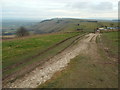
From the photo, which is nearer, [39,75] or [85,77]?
[85,77]

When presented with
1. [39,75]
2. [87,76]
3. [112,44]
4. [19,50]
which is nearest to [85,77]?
[87,76]

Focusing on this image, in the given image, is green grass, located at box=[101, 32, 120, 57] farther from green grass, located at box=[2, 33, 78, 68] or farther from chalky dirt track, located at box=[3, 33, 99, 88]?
green grass, located at box=[2, 33, 78, 68]

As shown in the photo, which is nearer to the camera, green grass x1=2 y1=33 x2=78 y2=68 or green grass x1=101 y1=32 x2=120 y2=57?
green grass x1=2 y1=33 x2=78 y2=68

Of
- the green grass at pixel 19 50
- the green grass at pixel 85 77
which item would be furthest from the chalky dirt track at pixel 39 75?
the green grass at pixel 19 50

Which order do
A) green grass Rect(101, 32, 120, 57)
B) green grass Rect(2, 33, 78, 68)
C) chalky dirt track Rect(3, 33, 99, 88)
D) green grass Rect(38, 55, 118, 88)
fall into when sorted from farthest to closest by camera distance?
green grass Rect(101, 32, 120, 57) < green grass Rect(2, 33, 78, 68) < chalky dirt track Rect(3, 33, 99, 88) < green grass Rect(38, 55, 118, 88)

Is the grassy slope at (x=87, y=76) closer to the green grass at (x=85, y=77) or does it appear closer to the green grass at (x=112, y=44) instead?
the green grass at (x=85, y=77)

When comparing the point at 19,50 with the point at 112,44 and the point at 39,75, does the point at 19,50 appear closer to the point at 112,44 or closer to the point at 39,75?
the point at 39,75

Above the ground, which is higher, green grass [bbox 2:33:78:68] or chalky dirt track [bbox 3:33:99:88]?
green grass [bbox 2:33:78:68]

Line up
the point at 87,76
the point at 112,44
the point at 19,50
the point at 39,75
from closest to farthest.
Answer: the point at 87,76, the point at 39,75, the point at 19,50, the point at 112,44

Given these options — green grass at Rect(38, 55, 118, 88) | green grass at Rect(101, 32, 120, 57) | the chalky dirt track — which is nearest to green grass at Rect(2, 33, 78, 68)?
the chalky dirt track

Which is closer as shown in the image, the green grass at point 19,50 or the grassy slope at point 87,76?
the grassy slope at point 87,76

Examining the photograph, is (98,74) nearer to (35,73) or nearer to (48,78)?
(48,78)

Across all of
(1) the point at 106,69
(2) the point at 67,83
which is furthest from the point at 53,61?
(1) the point at 106,69

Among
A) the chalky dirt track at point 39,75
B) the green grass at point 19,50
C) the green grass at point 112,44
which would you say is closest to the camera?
the chalky dirt track at point 39,75
